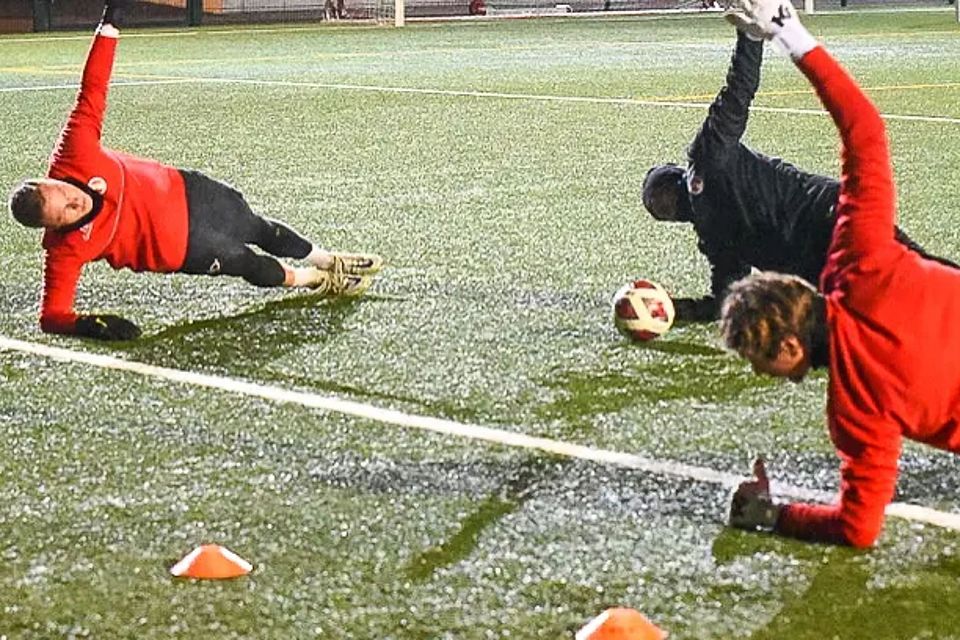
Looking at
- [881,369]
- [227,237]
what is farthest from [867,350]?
[227,237]

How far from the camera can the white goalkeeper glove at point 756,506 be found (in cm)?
371

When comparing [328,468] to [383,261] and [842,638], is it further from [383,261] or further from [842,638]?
[383,261]

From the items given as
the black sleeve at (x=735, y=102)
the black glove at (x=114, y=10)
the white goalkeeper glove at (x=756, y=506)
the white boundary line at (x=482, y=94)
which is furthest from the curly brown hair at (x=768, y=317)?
the white boundary line at (x=482, y=94)

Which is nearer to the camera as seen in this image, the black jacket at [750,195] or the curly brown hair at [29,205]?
A: the black jacket at [750,195]

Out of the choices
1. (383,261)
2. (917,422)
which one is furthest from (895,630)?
(383,261)

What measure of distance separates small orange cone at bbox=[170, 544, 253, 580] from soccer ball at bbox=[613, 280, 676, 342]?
210 cm

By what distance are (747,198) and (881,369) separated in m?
1.96

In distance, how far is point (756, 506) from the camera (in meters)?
3.73

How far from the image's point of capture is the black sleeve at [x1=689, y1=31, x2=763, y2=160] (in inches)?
211

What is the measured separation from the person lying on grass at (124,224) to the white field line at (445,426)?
0.20 m

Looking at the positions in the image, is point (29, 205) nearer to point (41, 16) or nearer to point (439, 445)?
point (439, 445)

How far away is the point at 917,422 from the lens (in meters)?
3.55

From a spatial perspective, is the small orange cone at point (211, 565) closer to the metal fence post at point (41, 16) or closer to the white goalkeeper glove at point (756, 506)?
the white goalkeeper glove at point (756, 506)

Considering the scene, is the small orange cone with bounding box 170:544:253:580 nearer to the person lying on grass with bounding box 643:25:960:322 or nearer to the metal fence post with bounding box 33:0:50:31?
the person lying on grass with bounding box 643:25:960:322
